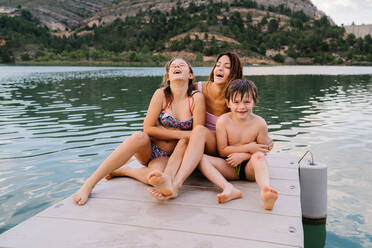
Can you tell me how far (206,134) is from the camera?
3.48 meters

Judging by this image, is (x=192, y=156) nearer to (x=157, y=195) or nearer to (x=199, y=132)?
(x=199, y=132)

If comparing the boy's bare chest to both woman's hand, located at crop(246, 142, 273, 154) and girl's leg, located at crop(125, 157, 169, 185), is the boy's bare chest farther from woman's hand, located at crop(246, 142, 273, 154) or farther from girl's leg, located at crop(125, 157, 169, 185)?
girl's leg, located at crop(125, 157, 169, 185)

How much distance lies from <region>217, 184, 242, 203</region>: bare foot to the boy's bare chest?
0.70m

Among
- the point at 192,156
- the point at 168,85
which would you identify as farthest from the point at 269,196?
the point at 168,85

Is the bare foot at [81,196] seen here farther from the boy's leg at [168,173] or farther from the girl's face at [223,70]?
the girl's face at [223,70]

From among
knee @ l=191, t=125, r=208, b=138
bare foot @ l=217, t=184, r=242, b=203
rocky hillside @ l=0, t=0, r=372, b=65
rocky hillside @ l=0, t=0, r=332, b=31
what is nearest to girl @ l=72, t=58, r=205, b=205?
knee @ l=191, t=125, r=208, b=138

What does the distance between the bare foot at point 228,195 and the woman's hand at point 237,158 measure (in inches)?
16.5

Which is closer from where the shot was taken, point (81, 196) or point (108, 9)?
point (81, 196)

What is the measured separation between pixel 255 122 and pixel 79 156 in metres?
4.34

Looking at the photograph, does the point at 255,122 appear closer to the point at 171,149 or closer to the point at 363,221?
the point at 171,149

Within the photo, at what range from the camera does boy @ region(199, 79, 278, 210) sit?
3.34m

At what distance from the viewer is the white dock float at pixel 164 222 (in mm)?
2242

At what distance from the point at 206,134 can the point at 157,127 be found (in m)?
0.57

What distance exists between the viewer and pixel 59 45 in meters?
110
